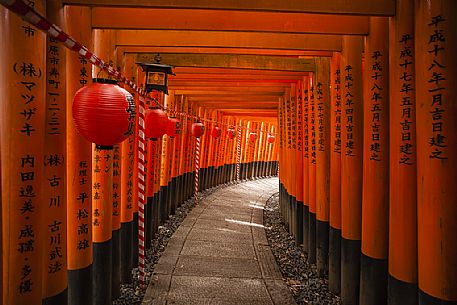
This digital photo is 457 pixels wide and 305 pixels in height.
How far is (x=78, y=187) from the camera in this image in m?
4.71

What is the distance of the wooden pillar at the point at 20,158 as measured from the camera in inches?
120

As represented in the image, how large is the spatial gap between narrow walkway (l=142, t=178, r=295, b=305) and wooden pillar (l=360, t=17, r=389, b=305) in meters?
2.04

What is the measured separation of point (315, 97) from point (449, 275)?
545 centimetres

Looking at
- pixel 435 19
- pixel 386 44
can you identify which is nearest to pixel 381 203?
pixel 386 44

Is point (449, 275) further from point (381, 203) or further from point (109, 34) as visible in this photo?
point (109, 34)

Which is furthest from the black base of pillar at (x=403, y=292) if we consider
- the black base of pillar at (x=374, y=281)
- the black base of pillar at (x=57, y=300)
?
the black base of pillar at (x=57, y=300)

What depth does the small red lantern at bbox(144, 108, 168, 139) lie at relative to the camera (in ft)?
23.3

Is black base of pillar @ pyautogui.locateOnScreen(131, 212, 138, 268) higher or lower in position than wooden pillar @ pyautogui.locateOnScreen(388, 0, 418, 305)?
lower

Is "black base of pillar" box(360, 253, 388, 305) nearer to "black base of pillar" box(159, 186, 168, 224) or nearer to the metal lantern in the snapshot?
the metal lantern

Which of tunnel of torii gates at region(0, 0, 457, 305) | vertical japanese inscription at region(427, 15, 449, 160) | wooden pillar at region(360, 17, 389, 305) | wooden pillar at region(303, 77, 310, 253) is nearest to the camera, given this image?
tunnel of torii gates at region(0, 0, 457, 305)

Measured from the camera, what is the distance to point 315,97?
27.1 feet

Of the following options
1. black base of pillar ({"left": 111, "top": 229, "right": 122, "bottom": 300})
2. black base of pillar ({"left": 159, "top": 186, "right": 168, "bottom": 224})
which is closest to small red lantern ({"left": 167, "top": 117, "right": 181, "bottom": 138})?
black base of pillar ({"left": 159, "top": 186, "right": 168, "bottom": 224})

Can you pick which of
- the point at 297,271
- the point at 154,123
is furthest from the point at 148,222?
the point at 297,271

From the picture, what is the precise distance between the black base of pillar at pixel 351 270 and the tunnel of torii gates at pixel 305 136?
20 millimetres
